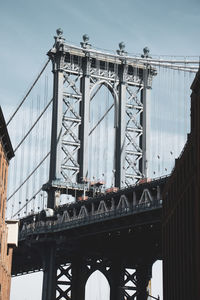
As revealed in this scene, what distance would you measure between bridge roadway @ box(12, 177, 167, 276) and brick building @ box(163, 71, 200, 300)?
1413cm

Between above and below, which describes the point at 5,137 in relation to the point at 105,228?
above

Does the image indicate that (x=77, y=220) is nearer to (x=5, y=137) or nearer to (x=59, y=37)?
(x=59, y=37)

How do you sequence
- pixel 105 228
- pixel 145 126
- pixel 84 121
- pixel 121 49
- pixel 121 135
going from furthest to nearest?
1. pixel 145 126
2. pixel 121 49
3. pixel 121 135
4. pixel 84 121
5. pixel 105 228

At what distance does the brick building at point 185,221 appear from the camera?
223ft

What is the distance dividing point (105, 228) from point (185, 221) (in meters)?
42.2

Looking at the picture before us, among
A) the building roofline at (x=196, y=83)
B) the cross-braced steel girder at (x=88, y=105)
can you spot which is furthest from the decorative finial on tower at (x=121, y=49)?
the building roofline at (x=196, y=83)

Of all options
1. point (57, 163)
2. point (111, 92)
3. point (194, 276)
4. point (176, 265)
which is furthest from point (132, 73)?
point (194, 276)

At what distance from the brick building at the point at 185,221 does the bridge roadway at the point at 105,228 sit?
556 inches

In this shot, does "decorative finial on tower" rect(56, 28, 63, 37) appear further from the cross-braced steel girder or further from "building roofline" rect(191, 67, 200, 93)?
"building roofline" rect(191, 67, 200, 93)

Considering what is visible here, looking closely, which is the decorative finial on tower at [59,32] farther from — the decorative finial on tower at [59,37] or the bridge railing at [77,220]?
the bridge railing at [77,220]

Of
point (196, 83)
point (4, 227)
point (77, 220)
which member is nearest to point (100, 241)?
point (77, 220)

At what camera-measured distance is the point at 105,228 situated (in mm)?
116625

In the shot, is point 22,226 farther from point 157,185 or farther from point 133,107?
point 157,185

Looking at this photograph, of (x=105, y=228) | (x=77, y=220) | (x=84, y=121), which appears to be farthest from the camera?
(x=84, y=121)
